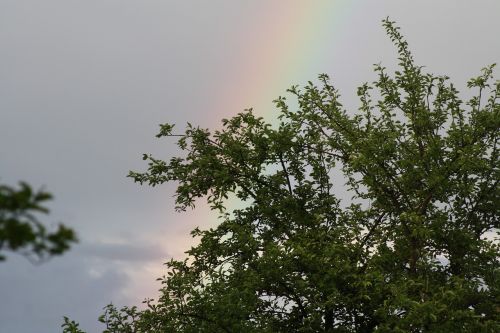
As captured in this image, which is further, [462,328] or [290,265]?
[290,265]

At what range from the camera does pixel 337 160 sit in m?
23.7

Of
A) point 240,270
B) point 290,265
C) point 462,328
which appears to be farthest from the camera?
point 240,270

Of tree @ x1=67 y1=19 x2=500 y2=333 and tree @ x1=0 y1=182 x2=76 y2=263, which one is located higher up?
tree @ x1=67 y1=19 x2=500 y2=333

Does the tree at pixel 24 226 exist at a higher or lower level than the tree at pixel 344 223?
lower

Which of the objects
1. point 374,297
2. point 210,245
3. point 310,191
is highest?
point 310,191

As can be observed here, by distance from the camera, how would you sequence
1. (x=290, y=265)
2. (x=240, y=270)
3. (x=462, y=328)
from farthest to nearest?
(x=240, y=270)
(x=290, y=265)
(x=462, y=328)

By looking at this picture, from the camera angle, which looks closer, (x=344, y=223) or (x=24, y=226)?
(x=24, y=226)

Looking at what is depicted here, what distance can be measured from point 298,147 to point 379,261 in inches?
221

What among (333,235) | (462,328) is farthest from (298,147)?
(462,328)

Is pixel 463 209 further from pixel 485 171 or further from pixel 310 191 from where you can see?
pixel 310 191

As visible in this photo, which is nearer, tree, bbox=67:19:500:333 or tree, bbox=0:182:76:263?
tree, bbox=0:182:76:263

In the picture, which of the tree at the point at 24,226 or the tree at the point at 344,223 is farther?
the tree at the point at 344,223

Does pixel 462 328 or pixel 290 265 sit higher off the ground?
pixel 290 265

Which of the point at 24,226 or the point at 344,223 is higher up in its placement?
the point at 344,223
